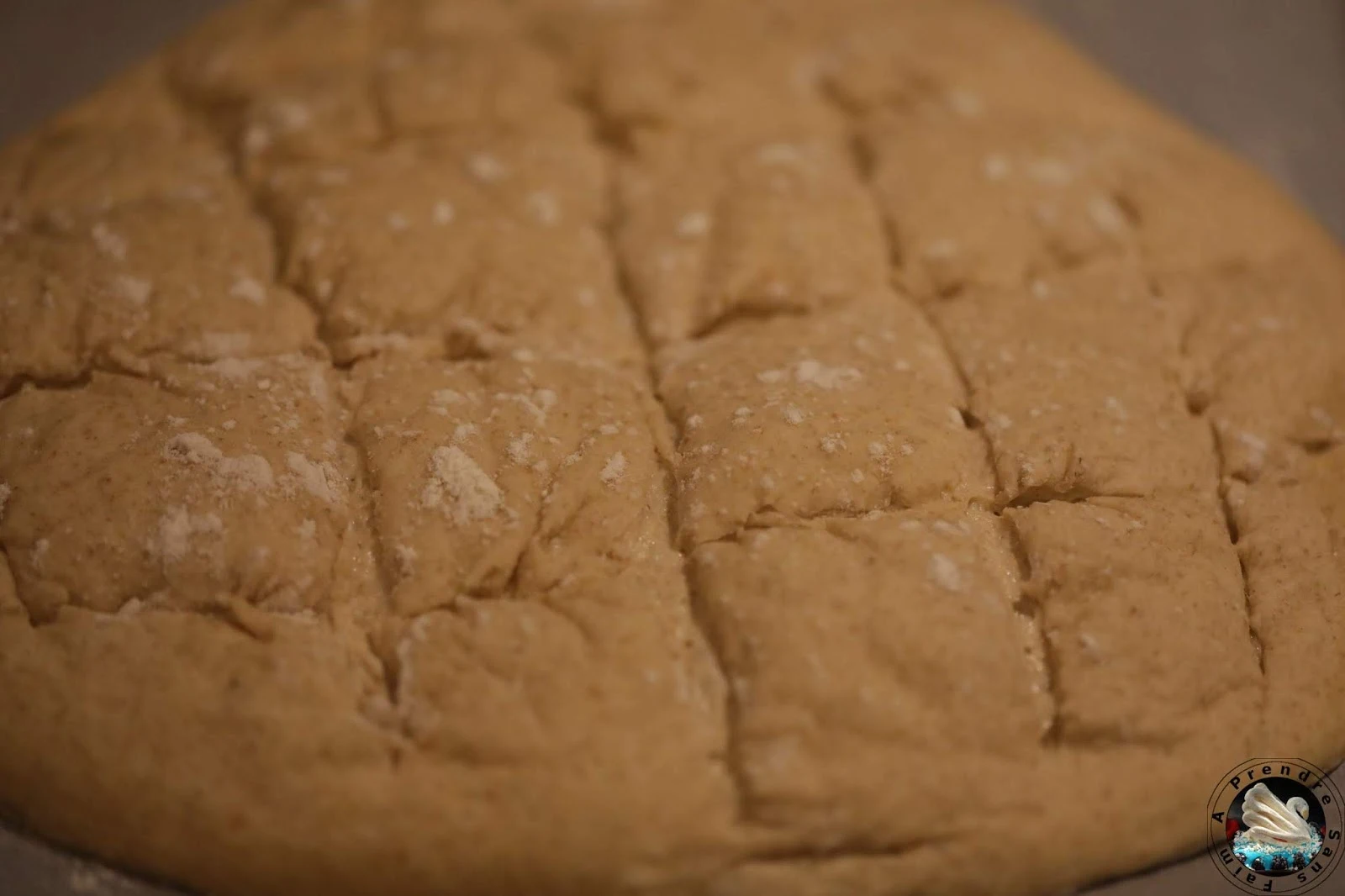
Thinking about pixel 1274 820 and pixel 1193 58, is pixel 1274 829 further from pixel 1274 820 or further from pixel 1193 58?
pixel 1193 58

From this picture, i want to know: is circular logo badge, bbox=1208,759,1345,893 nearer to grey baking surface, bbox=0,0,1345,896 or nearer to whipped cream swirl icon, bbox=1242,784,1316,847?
whipped cream swirl icon, bbox=1242,784,1316,847

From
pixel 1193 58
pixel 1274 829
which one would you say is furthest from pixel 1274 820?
pixel 1193 58

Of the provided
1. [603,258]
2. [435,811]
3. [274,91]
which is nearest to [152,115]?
[274,91]

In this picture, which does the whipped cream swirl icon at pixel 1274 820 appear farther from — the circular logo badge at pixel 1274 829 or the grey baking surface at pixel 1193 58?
the grey baking surface at pixel 1193 58

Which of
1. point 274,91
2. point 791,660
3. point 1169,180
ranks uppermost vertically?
point 1169,180

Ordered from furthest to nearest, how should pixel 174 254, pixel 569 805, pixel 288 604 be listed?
pixel 174 254, pixel 288 604, pixel 569 805

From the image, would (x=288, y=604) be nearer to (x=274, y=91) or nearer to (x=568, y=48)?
(x=274, y=91)
